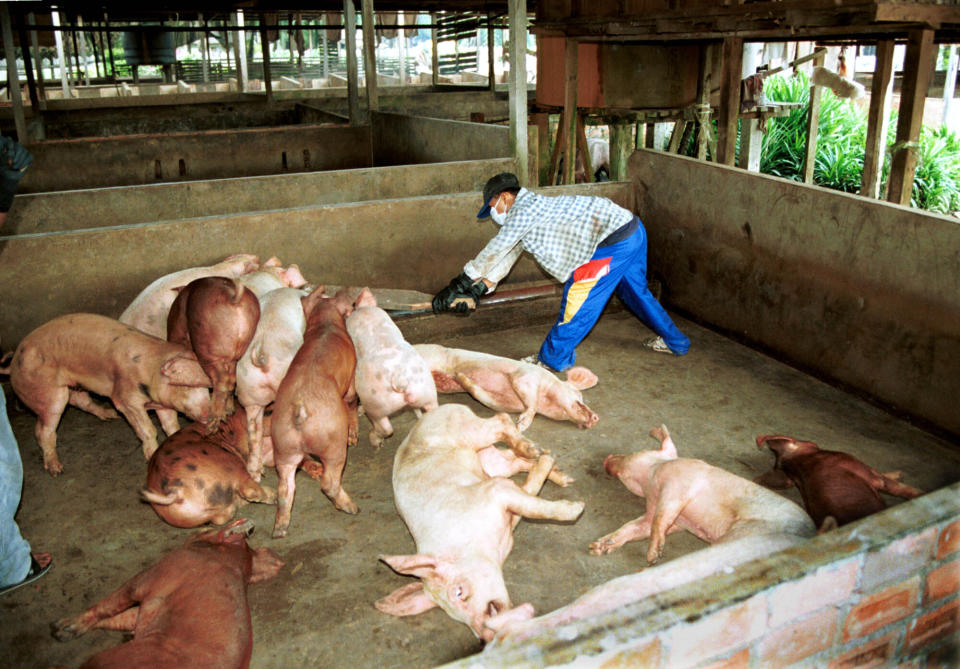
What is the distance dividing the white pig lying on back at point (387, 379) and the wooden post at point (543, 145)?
636cm

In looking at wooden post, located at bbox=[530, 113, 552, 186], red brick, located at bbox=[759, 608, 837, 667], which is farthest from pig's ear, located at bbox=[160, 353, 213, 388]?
wooden post, located at bbox=[530, 113, 552, 186]

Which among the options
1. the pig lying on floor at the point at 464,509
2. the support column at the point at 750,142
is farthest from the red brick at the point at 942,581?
the support column at the point at 750,142

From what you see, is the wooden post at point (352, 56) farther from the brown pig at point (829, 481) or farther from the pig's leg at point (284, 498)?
the brown pig at point (829, 481)

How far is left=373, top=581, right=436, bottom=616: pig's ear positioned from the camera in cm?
304

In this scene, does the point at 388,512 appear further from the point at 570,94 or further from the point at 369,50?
the point at 369,50

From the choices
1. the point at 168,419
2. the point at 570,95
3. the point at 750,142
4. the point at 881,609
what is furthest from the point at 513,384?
the point at 750,142

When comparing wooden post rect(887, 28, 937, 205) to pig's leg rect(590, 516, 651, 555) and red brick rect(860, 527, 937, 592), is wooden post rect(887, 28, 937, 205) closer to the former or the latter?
pig's leg rect(590, 516, 651, 555)

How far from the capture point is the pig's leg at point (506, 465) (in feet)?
13.0

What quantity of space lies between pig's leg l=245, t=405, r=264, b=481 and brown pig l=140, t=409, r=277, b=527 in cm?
21

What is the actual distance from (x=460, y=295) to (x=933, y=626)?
360 centimetres

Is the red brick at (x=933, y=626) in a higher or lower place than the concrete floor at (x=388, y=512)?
higher

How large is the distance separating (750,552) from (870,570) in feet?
2.87

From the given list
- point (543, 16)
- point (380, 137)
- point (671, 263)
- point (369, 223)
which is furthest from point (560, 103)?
point (369, 223)

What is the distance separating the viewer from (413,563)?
2936 millimetres
